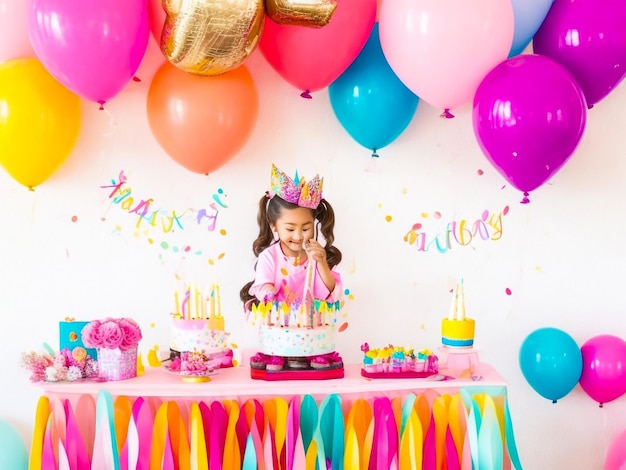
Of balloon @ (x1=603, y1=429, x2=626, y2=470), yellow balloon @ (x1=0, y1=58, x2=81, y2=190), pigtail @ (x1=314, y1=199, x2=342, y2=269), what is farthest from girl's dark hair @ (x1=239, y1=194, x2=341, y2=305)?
balloon @ (x1=603, y1=429, x2=626, y2=470)

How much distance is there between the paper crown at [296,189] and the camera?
8.18ft

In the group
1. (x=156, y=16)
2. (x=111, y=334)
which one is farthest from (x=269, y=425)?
(x=156, y=16)

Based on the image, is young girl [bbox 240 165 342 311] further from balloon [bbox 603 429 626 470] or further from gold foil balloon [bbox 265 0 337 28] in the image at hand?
balloon [bbox 603 429 626 470]

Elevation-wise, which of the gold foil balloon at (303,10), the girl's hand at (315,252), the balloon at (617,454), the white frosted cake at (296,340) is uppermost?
the gold foil balloon at (303,10)

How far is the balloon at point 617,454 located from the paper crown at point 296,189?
1.31m

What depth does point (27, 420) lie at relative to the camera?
283 centimetres

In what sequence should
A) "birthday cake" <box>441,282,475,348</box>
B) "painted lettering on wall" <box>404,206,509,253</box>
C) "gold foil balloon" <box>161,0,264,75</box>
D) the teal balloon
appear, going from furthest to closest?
"painted lettering on wall" <box>404,206,509,253</box> → the teal balloon → "birthday cake" <box>441,282,475,348</box> → "gold foil balloon" <box>161,0,264,75</box>

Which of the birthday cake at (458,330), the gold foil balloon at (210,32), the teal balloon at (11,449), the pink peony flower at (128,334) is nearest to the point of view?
the gold foil balloon at (210,32)

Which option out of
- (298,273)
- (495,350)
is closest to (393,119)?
(298,273)

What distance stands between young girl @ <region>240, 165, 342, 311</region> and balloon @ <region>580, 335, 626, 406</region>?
0.92 m

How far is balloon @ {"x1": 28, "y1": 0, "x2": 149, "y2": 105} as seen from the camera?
2.27 metres

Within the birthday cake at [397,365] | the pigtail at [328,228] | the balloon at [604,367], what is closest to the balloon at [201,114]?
the pigtail at [328,228]

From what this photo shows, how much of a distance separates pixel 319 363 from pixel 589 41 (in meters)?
1.27

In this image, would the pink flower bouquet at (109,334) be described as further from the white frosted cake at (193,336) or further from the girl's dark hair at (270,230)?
the girl's dark hair at (270,230)
